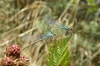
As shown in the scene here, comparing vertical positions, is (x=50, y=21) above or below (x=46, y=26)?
above

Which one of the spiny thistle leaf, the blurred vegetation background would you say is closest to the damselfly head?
the spiny thistle leaf

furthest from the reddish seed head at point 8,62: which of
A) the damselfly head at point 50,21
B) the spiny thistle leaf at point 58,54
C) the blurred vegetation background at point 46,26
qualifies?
the blurred vegetation background at point 46,26

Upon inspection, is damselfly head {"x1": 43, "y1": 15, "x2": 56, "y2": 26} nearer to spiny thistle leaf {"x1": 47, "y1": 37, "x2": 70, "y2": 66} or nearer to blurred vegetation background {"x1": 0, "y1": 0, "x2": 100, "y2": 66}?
spiny thistle leaf {"x1": 47, "y1": 37, "x2": 70, "y2": 66}

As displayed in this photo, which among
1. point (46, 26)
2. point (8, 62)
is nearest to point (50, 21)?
point (8, 62)

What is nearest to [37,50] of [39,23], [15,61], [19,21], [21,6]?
[39,23]

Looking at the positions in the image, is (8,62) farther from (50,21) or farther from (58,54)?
(50,21)

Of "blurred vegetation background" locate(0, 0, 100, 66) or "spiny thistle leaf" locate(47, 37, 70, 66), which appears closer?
"spiny thistle leaf" locate(47, 37, 70, 66)

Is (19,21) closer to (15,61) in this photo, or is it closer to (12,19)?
(12,19)
